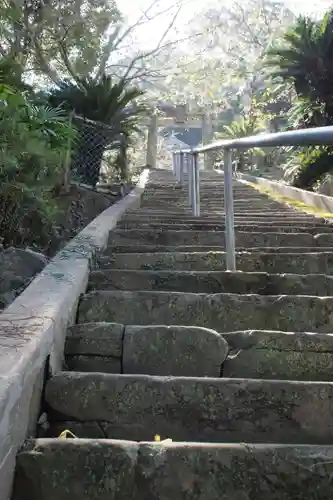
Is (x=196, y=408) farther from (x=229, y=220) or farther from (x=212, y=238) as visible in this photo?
(x=212, y=238)

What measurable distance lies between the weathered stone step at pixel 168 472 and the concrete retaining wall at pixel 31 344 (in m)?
0.08

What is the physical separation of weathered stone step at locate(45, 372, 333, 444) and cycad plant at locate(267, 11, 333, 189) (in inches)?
288

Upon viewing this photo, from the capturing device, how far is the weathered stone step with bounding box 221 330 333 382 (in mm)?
1739

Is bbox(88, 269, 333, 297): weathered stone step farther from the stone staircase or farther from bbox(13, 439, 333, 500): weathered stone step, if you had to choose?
bbox(13, 439, 333, 500): weathered stone step

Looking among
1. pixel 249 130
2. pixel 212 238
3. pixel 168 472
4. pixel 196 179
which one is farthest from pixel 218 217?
pixel 249 130

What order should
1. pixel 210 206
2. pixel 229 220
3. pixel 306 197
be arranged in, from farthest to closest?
1. pixel 306 197
2. pixel 210 206
3. pixel 229 220

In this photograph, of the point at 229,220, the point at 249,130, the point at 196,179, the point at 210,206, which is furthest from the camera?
the point at 249,130

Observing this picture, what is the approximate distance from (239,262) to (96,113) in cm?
496

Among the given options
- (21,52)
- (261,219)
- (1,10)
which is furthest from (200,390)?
(21,52)

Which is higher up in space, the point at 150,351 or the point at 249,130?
the point at 249,130

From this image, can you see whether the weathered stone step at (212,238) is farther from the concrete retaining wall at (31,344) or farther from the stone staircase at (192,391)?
the concrete retaining wall at (31,344)

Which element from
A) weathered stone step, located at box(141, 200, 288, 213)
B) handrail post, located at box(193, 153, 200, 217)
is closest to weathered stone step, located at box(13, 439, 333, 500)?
handrail post, located at box(193, 153, 200, 217)

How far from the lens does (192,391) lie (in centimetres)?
156

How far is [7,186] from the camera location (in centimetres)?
360
